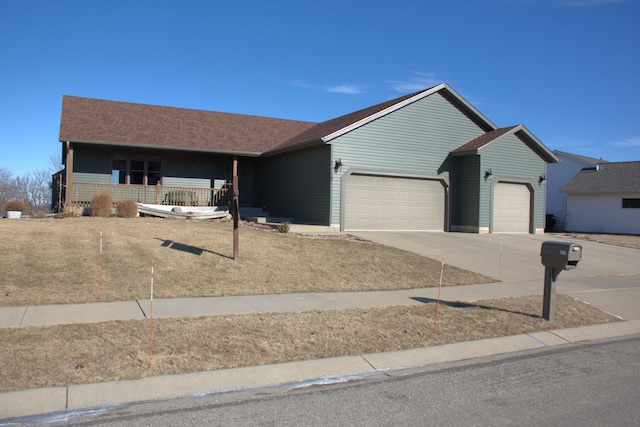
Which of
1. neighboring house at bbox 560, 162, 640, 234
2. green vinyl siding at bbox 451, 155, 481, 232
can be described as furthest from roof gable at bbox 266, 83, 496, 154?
neighboring house at bbox 560, 162, 640, 234

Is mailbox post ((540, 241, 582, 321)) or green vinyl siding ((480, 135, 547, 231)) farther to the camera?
green vinyl siding ((480, 135, 547, 231))

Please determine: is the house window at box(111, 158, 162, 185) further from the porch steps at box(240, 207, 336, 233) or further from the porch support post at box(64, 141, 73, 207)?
the porch steps at box(240, 207, 336, 233)

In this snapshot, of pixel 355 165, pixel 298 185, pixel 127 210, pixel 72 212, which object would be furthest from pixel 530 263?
pixel 72 212

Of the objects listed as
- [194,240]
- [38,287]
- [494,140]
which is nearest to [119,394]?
[38,287]

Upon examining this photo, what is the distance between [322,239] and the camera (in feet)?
53.5

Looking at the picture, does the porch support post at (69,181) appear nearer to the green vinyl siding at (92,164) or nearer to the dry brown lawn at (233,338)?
the green vinyl siding at (92,164)

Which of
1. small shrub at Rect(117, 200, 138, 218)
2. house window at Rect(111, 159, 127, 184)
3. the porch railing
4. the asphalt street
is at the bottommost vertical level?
the asphalt street

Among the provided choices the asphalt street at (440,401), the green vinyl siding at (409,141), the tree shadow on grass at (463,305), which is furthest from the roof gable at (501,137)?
the asphalt street at (440,401)

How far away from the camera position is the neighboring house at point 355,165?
19.7m

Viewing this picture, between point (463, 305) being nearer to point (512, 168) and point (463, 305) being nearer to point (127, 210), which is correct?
point (127, 210)

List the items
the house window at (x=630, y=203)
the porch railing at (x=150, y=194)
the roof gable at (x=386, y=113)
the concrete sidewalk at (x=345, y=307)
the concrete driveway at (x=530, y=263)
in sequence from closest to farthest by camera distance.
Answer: the concrete sidewalk at (x=345, y=307) < the concrete driveway at (x=530, y=263) < the roof gable at (x=386, y=113) < the porch railing at (x=150, y=194) < the house window at (x=630, y=203)

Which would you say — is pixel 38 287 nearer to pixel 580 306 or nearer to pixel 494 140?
pixel 580 306

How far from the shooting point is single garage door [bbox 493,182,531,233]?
22.0 metres

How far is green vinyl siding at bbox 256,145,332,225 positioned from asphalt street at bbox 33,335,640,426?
13.0m
